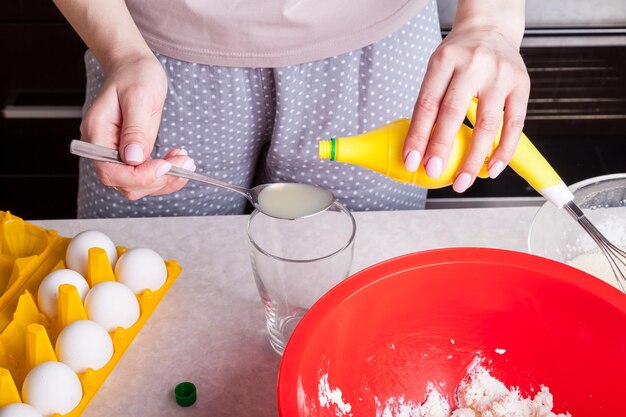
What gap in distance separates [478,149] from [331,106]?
398mm

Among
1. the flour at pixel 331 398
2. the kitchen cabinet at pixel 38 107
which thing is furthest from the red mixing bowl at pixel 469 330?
the kitchen cabinet at pixel 38 107

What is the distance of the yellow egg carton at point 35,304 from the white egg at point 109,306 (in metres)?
0.01

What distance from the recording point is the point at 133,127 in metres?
0.82

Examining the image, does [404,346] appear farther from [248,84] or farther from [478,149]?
[248,84]

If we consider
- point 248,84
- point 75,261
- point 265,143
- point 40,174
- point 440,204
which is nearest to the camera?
point 75,261

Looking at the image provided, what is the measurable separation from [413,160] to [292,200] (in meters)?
0.18

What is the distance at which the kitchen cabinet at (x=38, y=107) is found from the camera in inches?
68.3

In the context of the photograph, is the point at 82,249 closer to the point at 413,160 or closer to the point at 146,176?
the point at 146,176

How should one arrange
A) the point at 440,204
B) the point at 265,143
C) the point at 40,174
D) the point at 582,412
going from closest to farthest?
the point at 582,412
the point at 265,143
the point at 440,204
the point at 40,174

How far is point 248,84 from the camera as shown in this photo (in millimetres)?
1059

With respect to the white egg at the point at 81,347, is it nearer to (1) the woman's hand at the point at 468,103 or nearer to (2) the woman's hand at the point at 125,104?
(2) the woman's hand at the point at 125,104

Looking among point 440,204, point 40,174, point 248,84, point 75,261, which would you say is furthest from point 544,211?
point 40,174

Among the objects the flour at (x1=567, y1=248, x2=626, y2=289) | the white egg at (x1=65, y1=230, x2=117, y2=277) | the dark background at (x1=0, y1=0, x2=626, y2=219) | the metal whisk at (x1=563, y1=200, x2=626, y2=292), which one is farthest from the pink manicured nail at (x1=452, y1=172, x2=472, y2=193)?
the dark background at (x1=0, y1=0, x2=626, y2=219)

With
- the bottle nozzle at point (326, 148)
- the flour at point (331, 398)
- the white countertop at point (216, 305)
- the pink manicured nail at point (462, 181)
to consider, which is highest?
the bottle nozzle at point (326, 148)
